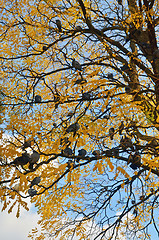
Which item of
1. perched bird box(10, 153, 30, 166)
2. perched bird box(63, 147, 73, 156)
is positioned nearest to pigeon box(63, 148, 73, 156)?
perched bird box(63, 147, 73, 156)

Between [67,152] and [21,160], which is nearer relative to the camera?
[21,160]

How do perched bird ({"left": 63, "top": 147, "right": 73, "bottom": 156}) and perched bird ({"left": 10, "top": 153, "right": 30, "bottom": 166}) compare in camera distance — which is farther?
perched bird ({"left": 63, "top": 147, "right": 73, "bottom": 156})

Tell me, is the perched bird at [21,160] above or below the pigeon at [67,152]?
below

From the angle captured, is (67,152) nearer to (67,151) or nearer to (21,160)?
(67,151)

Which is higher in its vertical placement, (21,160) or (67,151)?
(67,151)

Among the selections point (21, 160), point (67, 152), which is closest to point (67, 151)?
point (67, 152)

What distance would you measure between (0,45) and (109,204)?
4897 mm

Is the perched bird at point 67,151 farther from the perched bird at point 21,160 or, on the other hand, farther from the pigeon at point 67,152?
the perched bird at point 21,160

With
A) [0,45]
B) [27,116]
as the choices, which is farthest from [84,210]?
[0,45]

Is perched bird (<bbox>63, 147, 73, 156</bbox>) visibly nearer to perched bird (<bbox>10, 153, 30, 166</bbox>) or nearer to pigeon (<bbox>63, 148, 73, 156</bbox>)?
pigeon (<bbox>63, 148, 73, 156</bbox>)

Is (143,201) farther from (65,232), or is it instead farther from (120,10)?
(120,10)

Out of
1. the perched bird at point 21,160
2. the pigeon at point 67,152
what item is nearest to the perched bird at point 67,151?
the pigeon at point 67,152

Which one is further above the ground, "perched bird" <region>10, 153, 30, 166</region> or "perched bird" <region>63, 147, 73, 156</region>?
"perched bird" <region>63, 147, 73, 156</region>

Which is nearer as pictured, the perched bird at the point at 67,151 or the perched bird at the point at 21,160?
the perched bird at the point at 21,160
